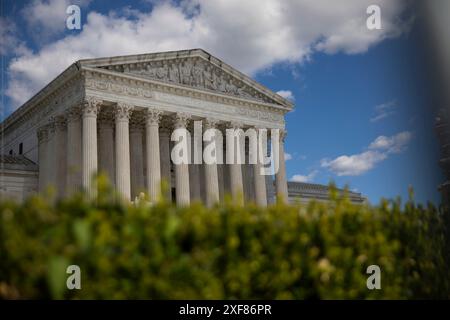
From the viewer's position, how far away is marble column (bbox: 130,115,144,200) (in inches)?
1457

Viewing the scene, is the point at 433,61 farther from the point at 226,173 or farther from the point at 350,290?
the point at 226,173

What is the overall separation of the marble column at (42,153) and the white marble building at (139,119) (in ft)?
0.23

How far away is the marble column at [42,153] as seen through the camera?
3600 cm

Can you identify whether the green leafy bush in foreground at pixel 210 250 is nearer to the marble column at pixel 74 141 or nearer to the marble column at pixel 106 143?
the marble column at pixel 74 141

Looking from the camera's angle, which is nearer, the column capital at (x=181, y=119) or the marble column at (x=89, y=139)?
the marble column at (x=89, y=139)

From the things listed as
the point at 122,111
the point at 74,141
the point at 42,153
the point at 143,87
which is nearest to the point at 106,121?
the point at 122,111

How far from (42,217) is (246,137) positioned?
35.0 m

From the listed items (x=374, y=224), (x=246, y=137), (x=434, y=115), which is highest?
(x=246, y=137)

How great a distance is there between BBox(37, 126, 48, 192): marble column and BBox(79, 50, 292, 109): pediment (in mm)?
7524

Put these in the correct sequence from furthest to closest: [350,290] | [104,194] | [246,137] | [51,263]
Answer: [246,137], [350,290], [104,194], [51,263]

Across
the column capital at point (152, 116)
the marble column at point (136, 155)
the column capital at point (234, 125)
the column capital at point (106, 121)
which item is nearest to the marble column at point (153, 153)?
the column capital at point (152, 116)
